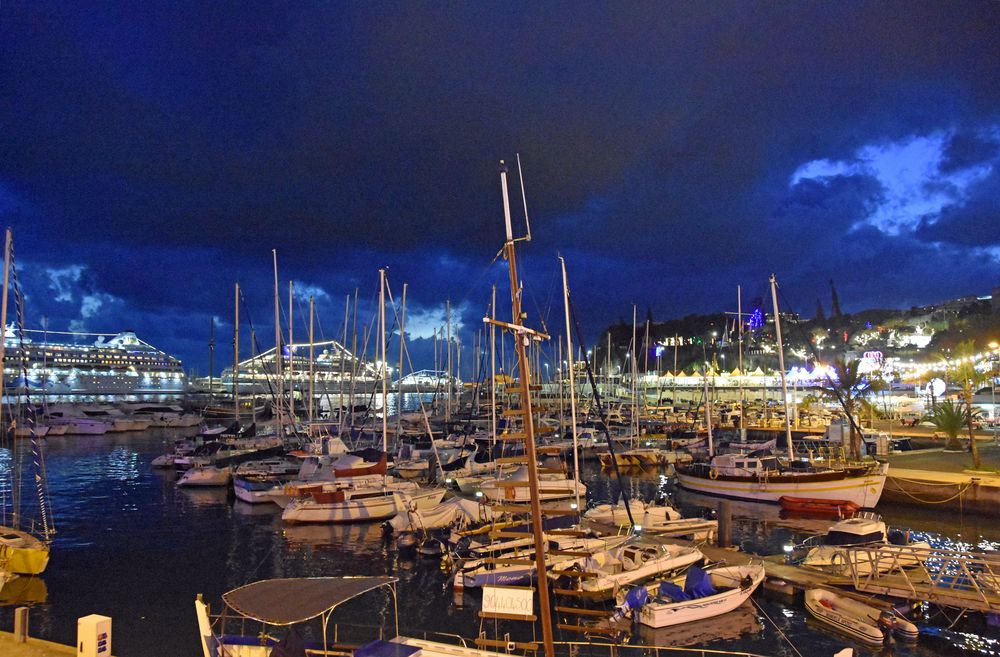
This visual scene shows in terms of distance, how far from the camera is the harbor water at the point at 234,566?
15.8 m

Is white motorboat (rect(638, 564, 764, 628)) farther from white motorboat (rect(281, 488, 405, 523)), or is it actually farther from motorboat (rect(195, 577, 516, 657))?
white motorboat (rect(281, 488, 405, 523))

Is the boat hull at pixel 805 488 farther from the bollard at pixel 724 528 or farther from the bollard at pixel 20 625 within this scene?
the bollard at pixel 20 625

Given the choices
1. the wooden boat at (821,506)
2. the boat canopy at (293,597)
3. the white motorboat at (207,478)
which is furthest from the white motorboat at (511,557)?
the white motorboat at (207,478)

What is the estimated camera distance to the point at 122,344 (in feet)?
538

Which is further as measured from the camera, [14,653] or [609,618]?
[609,618]

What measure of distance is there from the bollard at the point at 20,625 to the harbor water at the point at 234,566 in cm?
447

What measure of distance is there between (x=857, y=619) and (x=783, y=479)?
1655 cm

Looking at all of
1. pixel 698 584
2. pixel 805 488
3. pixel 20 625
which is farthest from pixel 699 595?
pixel 805 488

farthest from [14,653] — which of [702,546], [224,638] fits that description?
[702,546]

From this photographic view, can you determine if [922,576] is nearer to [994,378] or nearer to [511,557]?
[511,557]

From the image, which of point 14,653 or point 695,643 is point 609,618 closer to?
point 695,643

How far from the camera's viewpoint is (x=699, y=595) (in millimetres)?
16781

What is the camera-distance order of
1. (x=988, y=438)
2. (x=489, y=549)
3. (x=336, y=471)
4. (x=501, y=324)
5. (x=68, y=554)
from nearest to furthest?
(x=501, y=324) → (x=489, y=549) → (x=68, y=554) → (x=336, y=471) → (x=988, y=438)

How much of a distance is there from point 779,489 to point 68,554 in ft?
107
